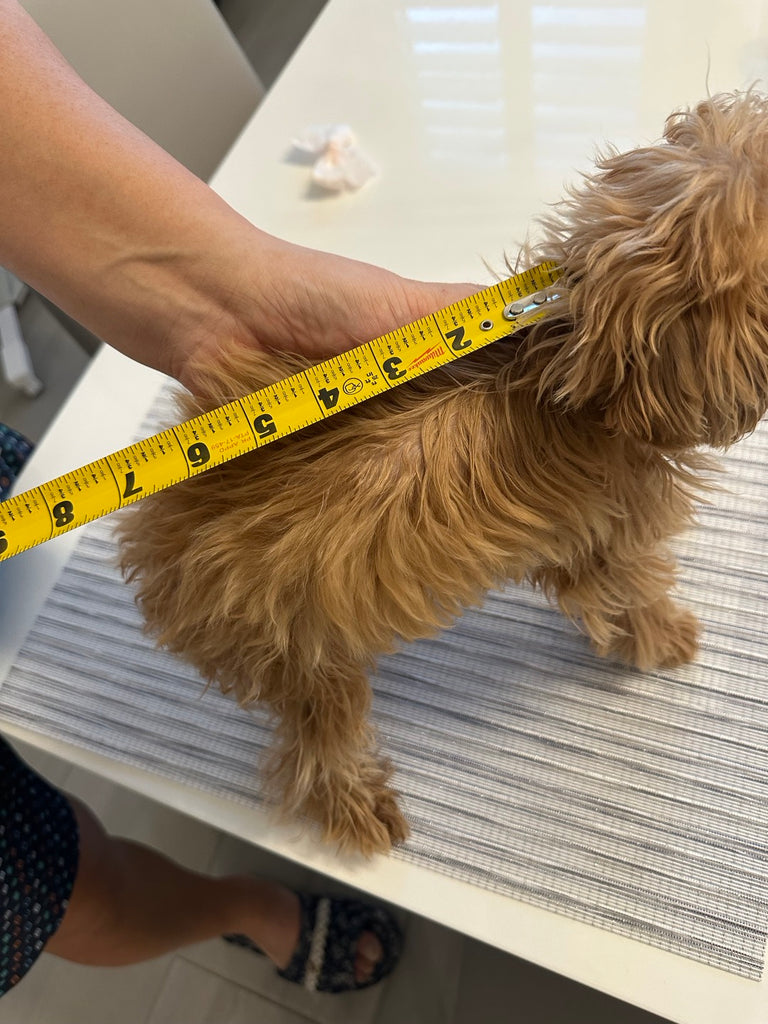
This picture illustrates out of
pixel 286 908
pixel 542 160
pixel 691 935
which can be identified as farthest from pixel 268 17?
pixel 691 935

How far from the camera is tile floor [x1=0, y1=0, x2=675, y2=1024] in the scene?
1012 millimetres

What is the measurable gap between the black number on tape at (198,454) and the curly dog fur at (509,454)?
0.07ft

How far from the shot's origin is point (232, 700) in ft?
2.65

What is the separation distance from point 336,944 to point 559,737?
0.69 meters

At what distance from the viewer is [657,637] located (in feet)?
2.39

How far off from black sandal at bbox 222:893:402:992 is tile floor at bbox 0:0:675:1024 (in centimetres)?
4

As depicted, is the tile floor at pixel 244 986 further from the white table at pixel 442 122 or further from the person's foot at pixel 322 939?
the white table at pixel 442 122

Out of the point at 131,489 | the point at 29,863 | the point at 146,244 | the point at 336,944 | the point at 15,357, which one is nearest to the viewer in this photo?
the point at 131,489

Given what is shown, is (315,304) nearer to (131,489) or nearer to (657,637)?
(131,489)

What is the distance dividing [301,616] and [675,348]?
32 centimetres

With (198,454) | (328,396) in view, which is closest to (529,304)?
(328,396)

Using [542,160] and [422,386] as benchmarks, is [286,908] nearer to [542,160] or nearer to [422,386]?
[422,386]

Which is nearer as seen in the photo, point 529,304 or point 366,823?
point 529,304

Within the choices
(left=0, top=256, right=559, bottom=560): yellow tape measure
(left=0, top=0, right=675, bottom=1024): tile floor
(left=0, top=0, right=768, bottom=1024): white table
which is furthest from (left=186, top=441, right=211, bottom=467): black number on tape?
(left=0, top=0, right=675, bottom=1024): tile floor
